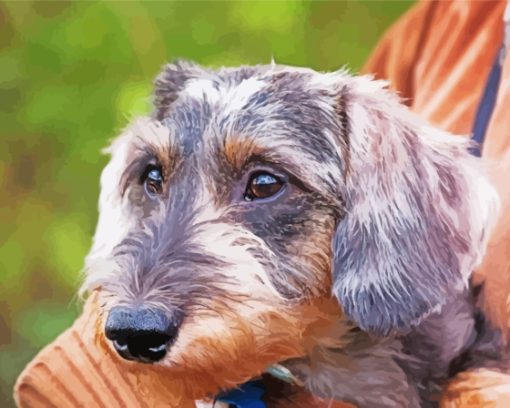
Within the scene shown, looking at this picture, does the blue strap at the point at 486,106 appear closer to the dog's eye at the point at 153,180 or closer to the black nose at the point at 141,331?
the dog's eye at the point at 153,180

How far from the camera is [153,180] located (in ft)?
3.85

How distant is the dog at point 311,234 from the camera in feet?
3.38

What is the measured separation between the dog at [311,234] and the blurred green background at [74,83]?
19 centimetres

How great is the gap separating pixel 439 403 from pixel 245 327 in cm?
31

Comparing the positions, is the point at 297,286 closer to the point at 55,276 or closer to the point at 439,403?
the point at 439,403

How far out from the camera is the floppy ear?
1.07m

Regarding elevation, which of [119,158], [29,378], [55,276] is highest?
[119,158]

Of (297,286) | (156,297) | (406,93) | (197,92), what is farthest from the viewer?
(406,93)

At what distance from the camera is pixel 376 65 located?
1.40 meters

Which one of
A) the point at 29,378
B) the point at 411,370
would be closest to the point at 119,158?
the point at 29,378

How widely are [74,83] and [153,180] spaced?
1.19ft

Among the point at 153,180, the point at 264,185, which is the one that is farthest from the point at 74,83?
the point at 264,185

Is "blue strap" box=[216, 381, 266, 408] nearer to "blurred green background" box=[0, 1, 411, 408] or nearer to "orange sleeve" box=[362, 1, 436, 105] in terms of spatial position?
"blurred green background" box=[0, 1, 411, 408]

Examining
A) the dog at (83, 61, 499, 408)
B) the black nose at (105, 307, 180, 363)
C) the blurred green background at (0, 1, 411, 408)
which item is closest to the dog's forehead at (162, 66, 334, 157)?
the dog at (83, 61, 499, 408)
